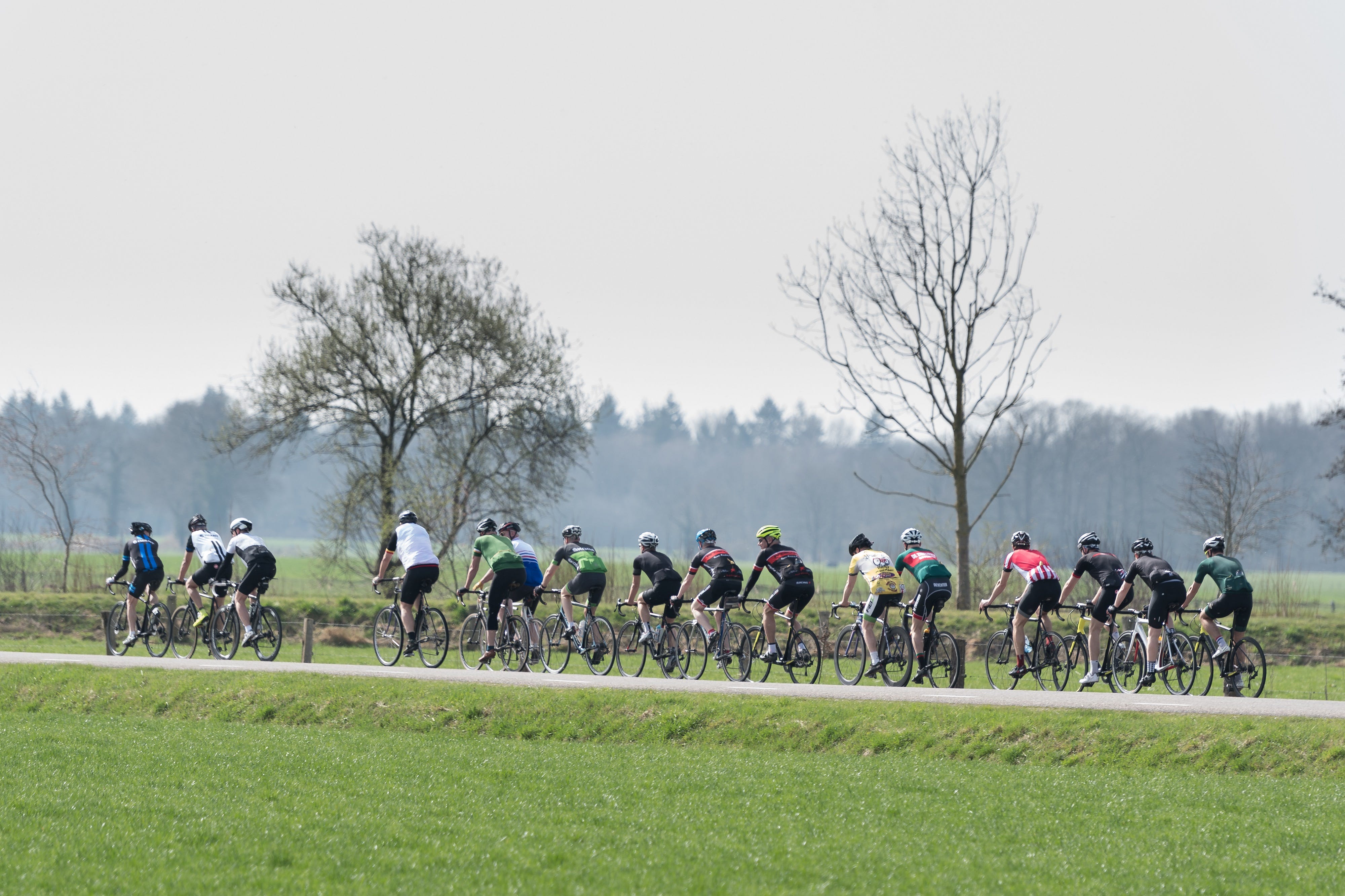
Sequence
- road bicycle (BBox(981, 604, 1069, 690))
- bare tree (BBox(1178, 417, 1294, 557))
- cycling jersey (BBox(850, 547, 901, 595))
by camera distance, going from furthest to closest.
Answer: bare tree (BBox(1178, 417, 1294, 557))
road bicycle (BBox(981, 604, 1069, 690))
cycling jersey (BBox(850, 547, 901, 595))

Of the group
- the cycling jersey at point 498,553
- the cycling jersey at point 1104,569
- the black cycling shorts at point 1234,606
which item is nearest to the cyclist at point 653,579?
the cycling jersey at point 498,553

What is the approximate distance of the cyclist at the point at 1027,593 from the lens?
17375 mm

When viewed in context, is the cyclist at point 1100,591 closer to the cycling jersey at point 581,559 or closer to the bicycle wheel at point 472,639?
the cycling jersey at point 581,559

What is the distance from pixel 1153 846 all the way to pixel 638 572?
10.7m

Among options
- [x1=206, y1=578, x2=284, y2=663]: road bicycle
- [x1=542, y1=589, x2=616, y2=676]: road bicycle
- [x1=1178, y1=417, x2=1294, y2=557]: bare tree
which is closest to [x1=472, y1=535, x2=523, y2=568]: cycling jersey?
[x1=542, y1=589, x2=616, y2=676]: road bicycle

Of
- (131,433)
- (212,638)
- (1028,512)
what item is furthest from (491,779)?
(131,433)

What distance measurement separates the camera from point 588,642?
19.0 m

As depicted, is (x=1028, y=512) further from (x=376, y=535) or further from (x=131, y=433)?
(x=131, y=433)

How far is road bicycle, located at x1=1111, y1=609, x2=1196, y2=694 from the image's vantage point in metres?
16.7

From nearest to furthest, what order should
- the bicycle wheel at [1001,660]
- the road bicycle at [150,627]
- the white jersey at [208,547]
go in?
the bicycle wheel at [1001,660], the white jersey at [208,547], the road bicycle at [150,627]

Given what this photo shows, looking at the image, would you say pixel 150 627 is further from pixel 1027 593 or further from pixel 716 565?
pixel 1027 593

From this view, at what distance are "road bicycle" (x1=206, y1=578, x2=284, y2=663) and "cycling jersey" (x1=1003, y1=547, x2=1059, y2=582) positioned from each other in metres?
10.3

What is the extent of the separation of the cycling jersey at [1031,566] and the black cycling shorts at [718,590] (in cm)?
335

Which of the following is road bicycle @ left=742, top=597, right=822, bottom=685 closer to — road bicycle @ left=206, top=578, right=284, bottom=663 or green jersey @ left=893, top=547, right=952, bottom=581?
green jersey @ left=893, top=547, right=952, bottom=581
